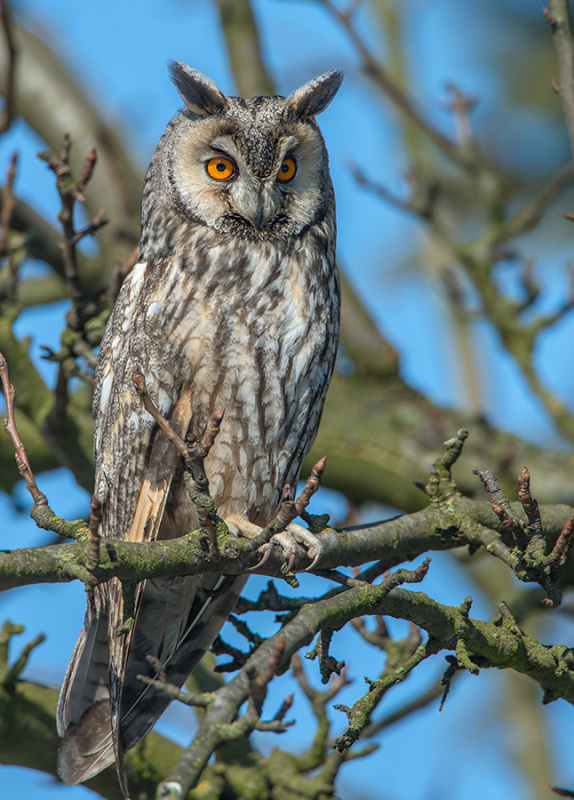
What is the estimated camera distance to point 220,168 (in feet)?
9.09

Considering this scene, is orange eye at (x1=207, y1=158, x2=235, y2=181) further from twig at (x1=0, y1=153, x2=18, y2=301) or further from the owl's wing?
twig at (x1=0, y1=153, x2=18, y2=301)

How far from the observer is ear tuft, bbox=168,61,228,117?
274 cm

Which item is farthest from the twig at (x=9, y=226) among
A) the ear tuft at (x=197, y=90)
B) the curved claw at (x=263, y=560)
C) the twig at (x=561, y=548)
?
the twig at (x=561, y=548)

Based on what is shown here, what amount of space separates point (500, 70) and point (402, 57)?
62.6 inches

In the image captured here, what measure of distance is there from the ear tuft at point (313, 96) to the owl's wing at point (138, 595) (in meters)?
0.70

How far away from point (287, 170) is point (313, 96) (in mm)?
270

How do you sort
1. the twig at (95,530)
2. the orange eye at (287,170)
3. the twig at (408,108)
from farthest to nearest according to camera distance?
the twig at (408,108) < the orange eye at (287,170) < the twig at (95,530)

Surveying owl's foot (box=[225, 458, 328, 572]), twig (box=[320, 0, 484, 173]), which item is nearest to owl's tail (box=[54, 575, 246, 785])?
owl's foot (box=[225, 458, 328, 572])

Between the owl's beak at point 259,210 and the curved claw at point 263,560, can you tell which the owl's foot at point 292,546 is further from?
the owl's beak at point 259,210

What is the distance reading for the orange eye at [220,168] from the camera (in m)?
2.76

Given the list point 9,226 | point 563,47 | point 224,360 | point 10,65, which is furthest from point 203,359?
point 10,65

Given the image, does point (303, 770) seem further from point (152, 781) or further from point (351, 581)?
point (351, 581)

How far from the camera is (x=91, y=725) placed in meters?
2.73

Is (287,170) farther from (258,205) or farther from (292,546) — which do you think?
(292,546)
